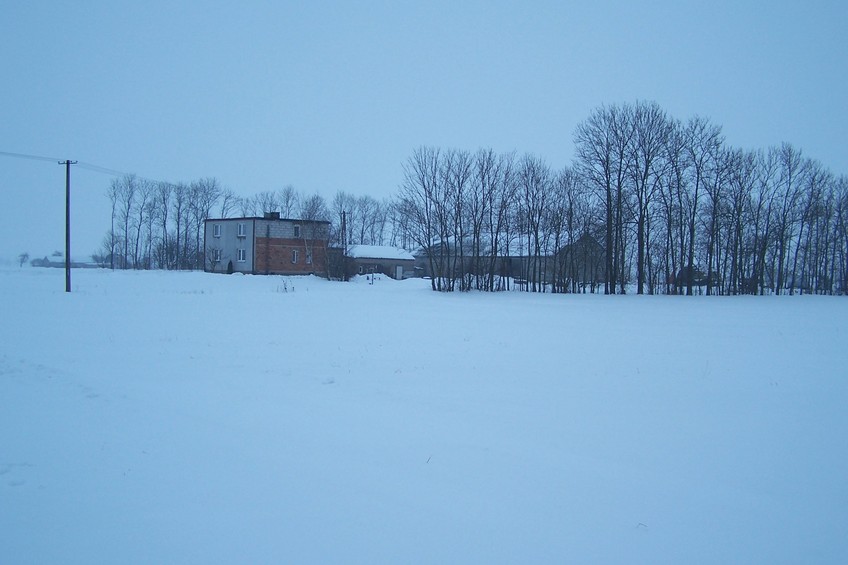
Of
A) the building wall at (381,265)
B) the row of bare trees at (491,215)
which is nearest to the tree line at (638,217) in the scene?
the row of bare trees at (491,215)

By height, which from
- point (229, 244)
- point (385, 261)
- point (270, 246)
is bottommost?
point (385, 261)

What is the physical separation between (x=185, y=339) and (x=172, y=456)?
29.1 ft

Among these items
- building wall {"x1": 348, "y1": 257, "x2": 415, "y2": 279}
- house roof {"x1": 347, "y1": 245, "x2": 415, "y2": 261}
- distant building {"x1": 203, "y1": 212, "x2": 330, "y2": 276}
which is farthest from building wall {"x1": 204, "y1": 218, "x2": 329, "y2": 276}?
house roof {"x1": 347, "y1": 245, "x2": 415, "y2": 261}

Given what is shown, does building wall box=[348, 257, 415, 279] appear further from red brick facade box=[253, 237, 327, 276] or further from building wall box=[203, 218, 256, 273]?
building wall box=[203, 218, 256, 273]

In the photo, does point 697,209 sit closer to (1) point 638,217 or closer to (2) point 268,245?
(1) point 638,217

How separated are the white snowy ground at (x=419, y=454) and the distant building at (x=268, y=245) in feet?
164

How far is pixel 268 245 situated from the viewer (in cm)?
6231

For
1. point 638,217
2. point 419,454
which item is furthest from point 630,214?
point 419,454

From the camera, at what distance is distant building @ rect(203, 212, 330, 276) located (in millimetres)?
62344

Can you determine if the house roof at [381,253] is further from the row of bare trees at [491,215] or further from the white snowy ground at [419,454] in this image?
the white snowy ground at [419,454]

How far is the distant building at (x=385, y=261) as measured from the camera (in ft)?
240

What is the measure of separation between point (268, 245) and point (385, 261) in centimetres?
1780

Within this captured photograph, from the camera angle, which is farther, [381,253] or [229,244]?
[381,253]

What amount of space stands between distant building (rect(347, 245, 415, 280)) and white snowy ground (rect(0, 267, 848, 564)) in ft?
196
